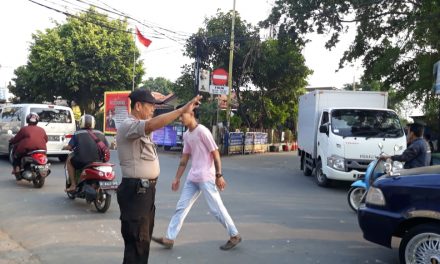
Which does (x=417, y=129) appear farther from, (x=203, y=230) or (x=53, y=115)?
(x=53, y=115)

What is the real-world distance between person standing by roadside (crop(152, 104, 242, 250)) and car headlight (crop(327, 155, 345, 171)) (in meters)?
5.57

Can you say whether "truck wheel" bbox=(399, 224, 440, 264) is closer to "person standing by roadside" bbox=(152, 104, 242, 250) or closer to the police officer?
"person standing by roadside" bbox=(152, 104, 242, 250)

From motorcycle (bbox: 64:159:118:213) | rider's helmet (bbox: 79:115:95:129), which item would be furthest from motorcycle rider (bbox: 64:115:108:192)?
motorcycle (bbox: 64:159:118:213)

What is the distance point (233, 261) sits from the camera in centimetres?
501

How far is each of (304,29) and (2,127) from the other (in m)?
11.3

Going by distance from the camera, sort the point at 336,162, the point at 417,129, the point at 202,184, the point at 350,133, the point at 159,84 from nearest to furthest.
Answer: the point at 202,184 < the point at 417,129 < the point at 336,162 < the point at 350,133 < the point at 159,84

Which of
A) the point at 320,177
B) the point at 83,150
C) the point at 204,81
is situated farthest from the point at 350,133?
the point at 204,81

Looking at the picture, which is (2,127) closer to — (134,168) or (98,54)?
(134,168)

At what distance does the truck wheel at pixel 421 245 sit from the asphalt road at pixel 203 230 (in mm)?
A: 780

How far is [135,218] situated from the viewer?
3.61 metres

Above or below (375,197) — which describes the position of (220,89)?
above

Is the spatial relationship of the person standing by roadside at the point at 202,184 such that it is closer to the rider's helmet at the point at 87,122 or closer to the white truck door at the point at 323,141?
the rider's helmet at the point at 87,122

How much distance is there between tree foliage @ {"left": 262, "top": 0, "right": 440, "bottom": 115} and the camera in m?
15.7

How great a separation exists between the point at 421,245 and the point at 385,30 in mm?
16111
